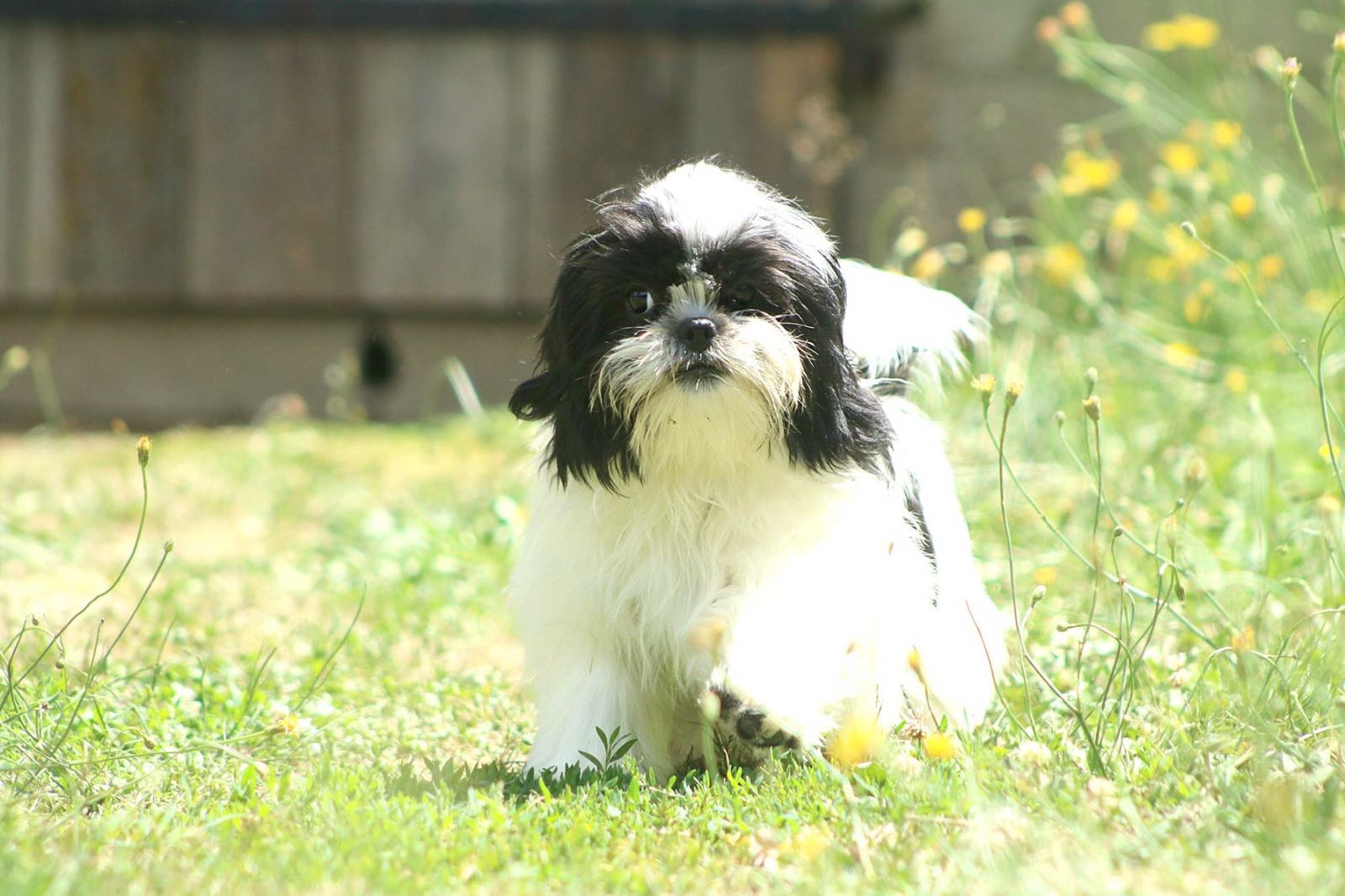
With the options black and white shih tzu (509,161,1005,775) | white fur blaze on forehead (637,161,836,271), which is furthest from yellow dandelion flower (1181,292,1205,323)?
white fur blaze on forehead (637,161,836,271)

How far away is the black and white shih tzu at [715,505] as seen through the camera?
2727mm

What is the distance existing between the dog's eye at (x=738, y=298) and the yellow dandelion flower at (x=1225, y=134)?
2.33 m

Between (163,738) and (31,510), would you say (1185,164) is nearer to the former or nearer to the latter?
(163,738)

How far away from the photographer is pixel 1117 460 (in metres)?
4.90

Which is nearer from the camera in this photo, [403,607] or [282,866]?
[282,866]

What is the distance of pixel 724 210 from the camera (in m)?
2.75

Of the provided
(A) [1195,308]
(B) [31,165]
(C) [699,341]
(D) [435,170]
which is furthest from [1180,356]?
(B) [31,165]

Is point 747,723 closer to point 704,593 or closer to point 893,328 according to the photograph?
point 704,593

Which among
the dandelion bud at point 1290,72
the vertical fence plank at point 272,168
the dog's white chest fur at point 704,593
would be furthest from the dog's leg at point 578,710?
the vertical fence plank at point 272,168

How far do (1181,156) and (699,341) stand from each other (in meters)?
2.80

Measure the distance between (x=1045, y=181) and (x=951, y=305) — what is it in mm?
1874

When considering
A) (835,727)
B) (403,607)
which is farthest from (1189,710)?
(403,607)

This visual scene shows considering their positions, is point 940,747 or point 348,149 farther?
point 348,149

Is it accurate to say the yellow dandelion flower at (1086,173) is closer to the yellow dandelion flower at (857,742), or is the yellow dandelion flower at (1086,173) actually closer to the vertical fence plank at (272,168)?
the yellow dandelion flower at (857,742)
